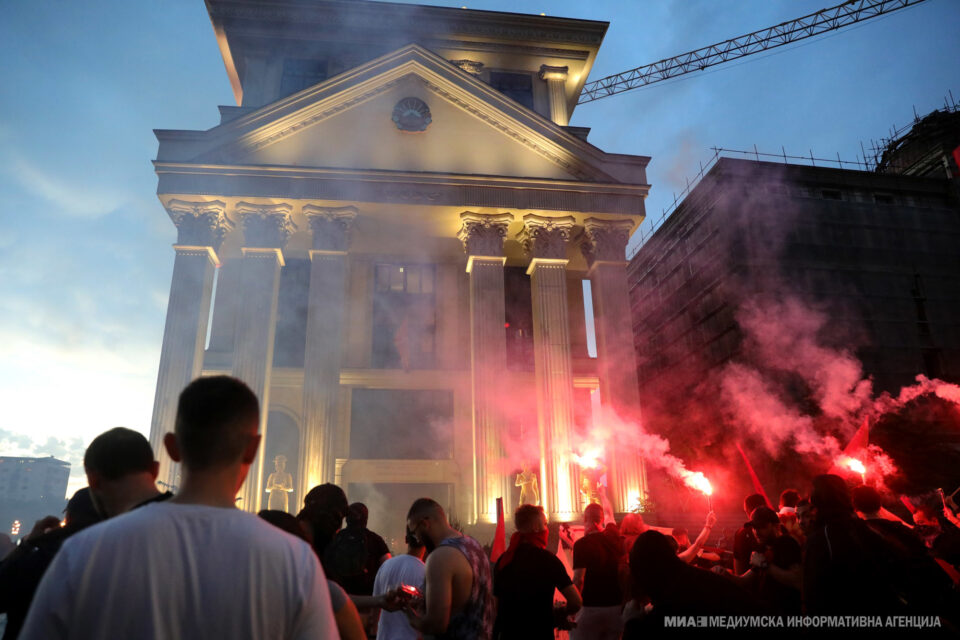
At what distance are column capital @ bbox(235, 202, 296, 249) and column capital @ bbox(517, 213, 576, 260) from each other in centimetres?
719

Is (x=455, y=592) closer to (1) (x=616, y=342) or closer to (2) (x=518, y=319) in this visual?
(1) (x=616, y=342)

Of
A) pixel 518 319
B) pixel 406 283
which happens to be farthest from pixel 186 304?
pixel 518 319

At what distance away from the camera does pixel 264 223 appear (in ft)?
54.2

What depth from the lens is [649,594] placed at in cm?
257

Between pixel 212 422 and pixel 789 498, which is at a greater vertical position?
pixel 212 422

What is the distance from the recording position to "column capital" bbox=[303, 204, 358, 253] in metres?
16.5

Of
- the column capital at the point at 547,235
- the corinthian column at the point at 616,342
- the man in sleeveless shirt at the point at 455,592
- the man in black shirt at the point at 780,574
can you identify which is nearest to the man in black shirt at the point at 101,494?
the man in sleeveless shirt at the point at 455,592

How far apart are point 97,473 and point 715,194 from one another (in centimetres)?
2793

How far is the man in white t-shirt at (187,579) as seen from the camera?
54.6 inches

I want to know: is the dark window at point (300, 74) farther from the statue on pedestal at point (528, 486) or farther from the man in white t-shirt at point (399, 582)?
the man in white t-shirt at point (399, 582)

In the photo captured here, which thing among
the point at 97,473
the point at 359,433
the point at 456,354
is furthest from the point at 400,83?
the point at 97,473

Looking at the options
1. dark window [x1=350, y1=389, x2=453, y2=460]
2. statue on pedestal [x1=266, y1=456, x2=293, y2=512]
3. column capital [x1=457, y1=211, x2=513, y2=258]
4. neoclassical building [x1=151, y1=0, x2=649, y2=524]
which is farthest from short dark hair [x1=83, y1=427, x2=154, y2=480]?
dark window [x1=350, y1=389, x2=453, y2=460]

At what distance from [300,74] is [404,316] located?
10.8 m

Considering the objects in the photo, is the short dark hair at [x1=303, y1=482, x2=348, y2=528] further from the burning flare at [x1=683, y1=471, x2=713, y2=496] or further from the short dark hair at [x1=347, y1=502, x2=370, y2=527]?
the burning flare at [x1=683, y1=471, x2=713, y2=496]
